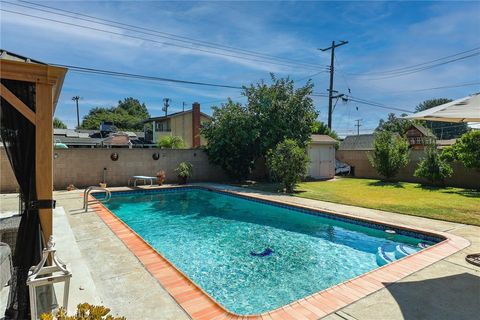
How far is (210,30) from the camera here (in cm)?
1584

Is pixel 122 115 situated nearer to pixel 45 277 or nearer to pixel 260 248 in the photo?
pixel 260 248

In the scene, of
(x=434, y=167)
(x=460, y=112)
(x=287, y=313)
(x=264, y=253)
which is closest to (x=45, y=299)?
(x=287, y=313)

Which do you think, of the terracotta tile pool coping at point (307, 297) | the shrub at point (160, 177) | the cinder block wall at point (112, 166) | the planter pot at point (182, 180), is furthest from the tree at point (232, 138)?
the terracotta tile pool coping at point (307, 297)

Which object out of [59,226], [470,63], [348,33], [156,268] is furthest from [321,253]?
[470,63]

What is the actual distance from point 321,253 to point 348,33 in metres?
19.9

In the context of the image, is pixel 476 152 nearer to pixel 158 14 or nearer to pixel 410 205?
pixel 410 205

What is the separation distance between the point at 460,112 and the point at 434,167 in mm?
→ 12317

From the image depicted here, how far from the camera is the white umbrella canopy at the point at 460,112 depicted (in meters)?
4.18

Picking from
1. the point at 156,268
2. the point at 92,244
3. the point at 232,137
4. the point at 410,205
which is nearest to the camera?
the point at 156,268

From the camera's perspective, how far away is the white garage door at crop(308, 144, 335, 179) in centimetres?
1877

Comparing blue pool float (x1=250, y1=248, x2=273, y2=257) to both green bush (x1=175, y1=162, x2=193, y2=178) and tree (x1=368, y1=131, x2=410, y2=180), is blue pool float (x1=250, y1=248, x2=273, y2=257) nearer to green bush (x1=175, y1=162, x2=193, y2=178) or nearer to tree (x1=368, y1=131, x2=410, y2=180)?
green bush (x1=175, y1=162, x2=193, y2=178)

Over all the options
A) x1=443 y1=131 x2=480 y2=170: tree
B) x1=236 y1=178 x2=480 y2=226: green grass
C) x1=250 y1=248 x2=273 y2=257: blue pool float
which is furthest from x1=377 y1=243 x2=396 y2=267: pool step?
x1=443 y1=131 x2=480 y2=170: tree

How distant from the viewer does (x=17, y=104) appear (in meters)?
2.94

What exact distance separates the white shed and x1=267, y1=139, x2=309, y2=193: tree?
220 inches
